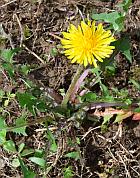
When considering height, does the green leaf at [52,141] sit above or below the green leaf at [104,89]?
below

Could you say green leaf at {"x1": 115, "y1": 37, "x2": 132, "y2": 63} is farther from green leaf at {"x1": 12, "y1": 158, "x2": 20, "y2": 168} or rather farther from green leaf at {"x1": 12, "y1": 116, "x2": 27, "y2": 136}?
green leaf at {"x1": 12, "y1": 158, "x2": 20, "y2": 168}

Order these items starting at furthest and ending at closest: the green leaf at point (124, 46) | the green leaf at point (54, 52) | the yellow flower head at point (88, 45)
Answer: the green leaf at point (54, 52) < the green leaf at point (124, 46) < the yellow flower head at point (88, 45)

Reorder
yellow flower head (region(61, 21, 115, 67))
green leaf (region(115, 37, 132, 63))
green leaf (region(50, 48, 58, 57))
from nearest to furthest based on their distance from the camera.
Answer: yellow flower head (region(61, 21, 115, 67)) < green leaf (region(115, 37, 132, 63)) < green leaf (region(50, 48, 58, 57))

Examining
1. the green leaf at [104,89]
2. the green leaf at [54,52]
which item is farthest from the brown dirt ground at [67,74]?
the green leaf at [104,89]

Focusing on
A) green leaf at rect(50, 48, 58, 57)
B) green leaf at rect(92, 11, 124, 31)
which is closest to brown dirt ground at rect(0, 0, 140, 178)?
green leaf at rect(50, 48, 58, 57)

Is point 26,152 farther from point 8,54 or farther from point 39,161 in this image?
point 8,54

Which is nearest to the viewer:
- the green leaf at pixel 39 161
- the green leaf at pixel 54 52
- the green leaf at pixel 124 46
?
the green leaf at pixel 39 161

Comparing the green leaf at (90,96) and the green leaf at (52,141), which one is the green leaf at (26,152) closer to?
the green leaf at (52,141)
